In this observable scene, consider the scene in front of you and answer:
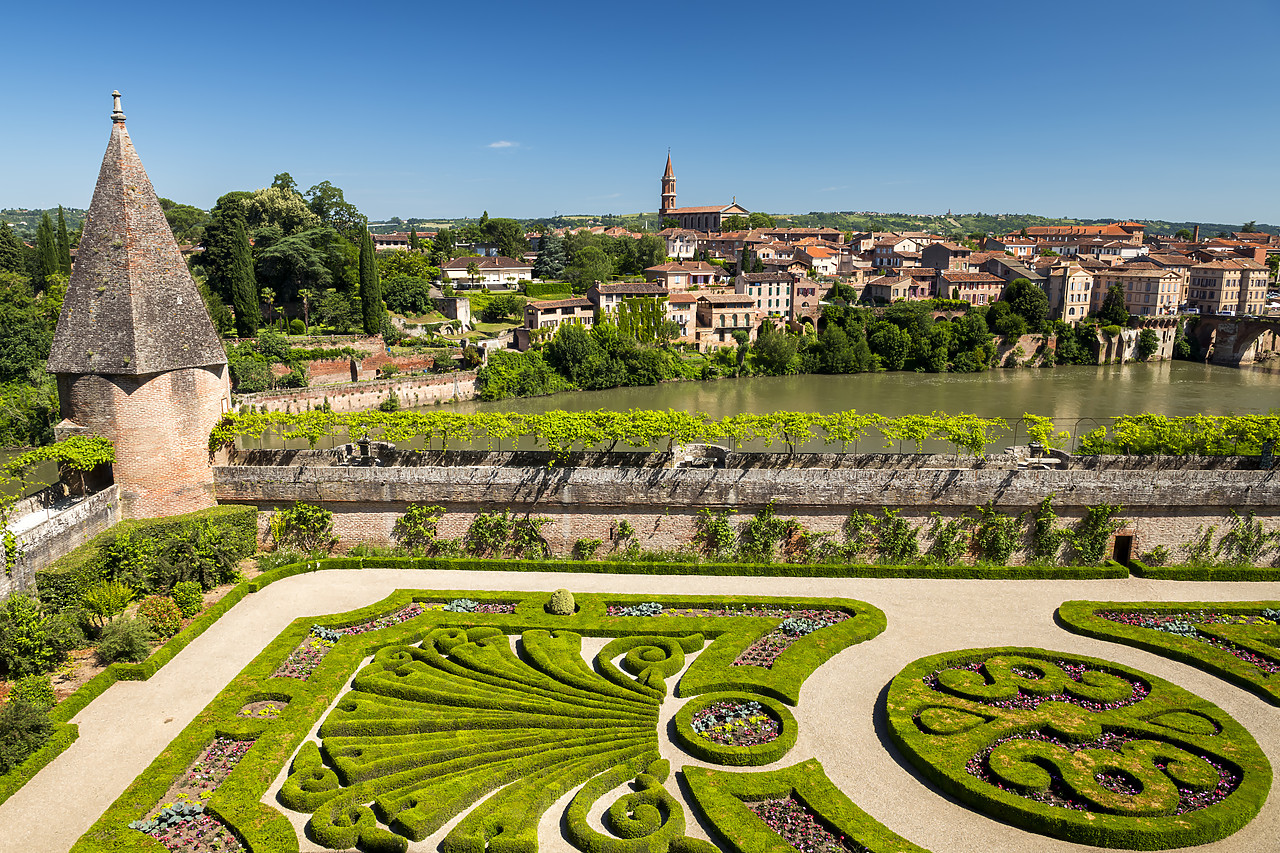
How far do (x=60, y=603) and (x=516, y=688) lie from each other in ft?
33.1

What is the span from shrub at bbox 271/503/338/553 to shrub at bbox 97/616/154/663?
543 cm

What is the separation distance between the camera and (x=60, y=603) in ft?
57.6

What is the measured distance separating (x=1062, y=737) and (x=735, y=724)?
17.8 ft

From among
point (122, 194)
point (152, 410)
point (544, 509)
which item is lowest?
point (544, 509)

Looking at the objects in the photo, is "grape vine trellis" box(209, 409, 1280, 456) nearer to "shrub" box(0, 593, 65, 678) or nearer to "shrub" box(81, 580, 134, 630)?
"shrub" box(81, 580, 134, 630)

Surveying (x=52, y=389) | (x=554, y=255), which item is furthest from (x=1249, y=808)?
(x=554, y=255)

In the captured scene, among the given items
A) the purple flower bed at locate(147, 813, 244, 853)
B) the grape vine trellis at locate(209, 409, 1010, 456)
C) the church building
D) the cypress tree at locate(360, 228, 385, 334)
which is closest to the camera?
the purple flower bed at locate(147, 813, 244, 853)

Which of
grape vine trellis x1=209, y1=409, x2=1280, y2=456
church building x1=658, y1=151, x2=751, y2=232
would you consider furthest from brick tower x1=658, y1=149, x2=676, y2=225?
grape vine trellis x1=209, y1=409, x2=1280, y2=456

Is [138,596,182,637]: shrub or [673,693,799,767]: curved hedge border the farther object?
[138,596,182,637]: shrub

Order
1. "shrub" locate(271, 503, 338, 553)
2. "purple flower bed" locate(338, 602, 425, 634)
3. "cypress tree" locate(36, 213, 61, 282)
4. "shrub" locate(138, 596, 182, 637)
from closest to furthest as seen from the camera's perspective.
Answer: "shrub" locate(138, 596, 182, 637) < "purple flower bed" locate(338, 602, 425, 634) < "shrub" locate(271, 503, 338, 553) < "cypress tree" locate(36, 213, 61, 282)

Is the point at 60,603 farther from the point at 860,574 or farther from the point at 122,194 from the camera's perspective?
the point at 860,574

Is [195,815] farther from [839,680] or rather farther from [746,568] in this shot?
[746,568]

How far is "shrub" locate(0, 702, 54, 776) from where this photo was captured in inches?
512

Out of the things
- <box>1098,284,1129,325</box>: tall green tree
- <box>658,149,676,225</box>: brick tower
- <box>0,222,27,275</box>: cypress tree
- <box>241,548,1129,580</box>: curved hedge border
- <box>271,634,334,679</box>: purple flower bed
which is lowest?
<box>271,634,334,679</box>: purple flower bed
